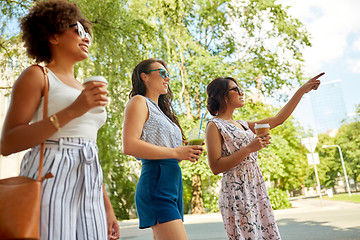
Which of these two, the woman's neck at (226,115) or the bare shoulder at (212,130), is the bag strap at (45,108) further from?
the woman's neck at (226,115)

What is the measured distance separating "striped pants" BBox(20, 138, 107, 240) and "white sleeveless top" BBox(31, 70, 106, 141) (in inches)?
1.3

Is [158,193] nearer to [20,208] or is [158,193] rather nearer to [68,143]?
[68,143]

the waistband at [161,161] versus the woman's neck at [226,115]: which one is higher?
the woman's neck at [226,115]

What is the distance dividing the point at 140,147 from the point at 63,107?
2.29ft

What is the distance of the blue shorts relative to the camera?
2.29m

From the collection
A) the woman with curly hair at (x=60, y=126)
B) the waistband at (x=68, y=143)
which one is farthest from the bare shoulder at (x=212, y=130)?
the waistband at (x=68, y=143)

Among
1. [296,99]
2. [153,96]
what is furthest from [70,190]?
[296,99]

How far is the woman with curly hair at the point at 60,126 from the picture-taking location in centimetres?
152

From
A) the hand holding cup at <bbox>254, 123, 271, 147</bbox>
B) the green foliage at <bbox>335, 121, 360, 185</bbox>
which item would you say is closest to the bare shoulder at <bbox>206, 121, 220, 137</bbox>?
the hand holding cup at <bbox>254, 123, 271, 147</bbox>

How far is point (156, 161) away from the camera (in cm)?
237

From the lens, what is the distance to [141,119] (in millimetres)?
2396

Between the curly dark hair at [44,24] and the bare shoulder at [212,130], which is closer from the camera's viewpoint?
the curly dark hair at [44,24]

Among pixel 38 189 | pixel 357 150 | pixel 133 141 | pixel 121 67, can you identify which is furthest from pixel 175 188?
pixel 357 150

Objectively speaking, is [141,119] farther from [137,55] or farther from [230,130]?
[137,55]
